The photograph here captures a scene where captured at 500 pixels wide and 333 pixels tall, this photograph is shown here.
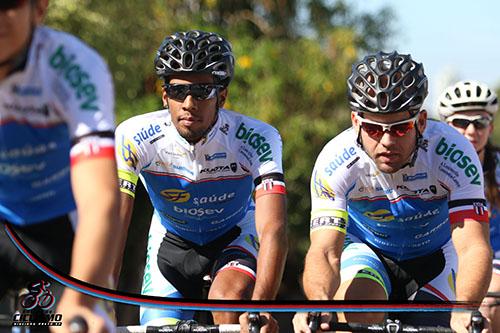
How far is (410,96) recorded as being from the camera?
195 inches

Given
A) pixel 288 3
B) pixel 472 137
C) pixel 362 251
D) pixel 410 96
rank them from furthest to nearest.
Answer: pixel 288 3 < pixel 472 137 < pixel 362 251 < pixel 410 96

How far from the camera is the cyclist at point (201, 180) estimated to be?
511cm

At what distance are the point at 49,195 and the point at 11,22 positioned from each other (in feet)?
2.36

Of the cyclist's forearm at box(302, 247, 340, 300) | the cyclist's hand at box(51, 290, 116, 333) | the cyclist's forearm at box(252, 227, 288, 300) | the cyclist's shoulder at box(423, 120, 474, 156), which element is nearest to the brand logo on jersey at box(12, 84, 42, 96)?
the cyclist's hand at box(51, 290, 116, 333)

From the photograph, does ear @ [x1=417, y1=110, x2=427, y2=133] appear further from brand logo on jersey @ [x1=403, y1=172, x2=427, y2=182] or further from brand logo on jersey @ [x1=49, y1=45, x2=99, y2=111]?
brand logo on jersey @ [x1=49, y1=45, x2=99, y2=111]

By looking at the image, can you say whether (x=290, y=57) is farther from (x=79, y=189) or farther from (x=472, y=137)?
(x=79, y=189)

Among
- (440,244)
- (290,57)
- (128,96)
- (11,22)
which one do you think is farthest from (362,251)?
(290,57)

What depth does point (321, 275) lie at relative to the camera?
4.68 metres

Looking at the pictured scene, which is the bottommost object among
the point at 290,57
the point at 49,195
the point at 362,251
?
the point at 362,251

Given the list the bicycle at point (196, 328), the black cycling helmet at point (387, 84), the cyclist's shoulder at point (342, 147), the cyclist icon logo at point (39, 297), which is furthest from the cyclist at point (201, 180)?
the cyclist icon logo at point (39, 297)

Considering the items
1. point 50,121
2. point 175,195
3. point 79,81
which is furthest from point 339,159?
point 79,81

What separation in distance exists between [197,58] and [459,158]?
5.08 ft

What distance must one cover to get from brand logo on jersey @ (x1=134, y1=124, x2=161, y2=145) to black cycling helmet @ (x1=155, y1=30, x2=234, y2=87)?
302mm

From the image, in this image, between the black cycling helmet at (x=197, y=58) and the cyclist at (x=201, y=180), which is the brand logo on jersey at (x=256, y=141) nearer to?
the cyclist at (x=201, y=180)
